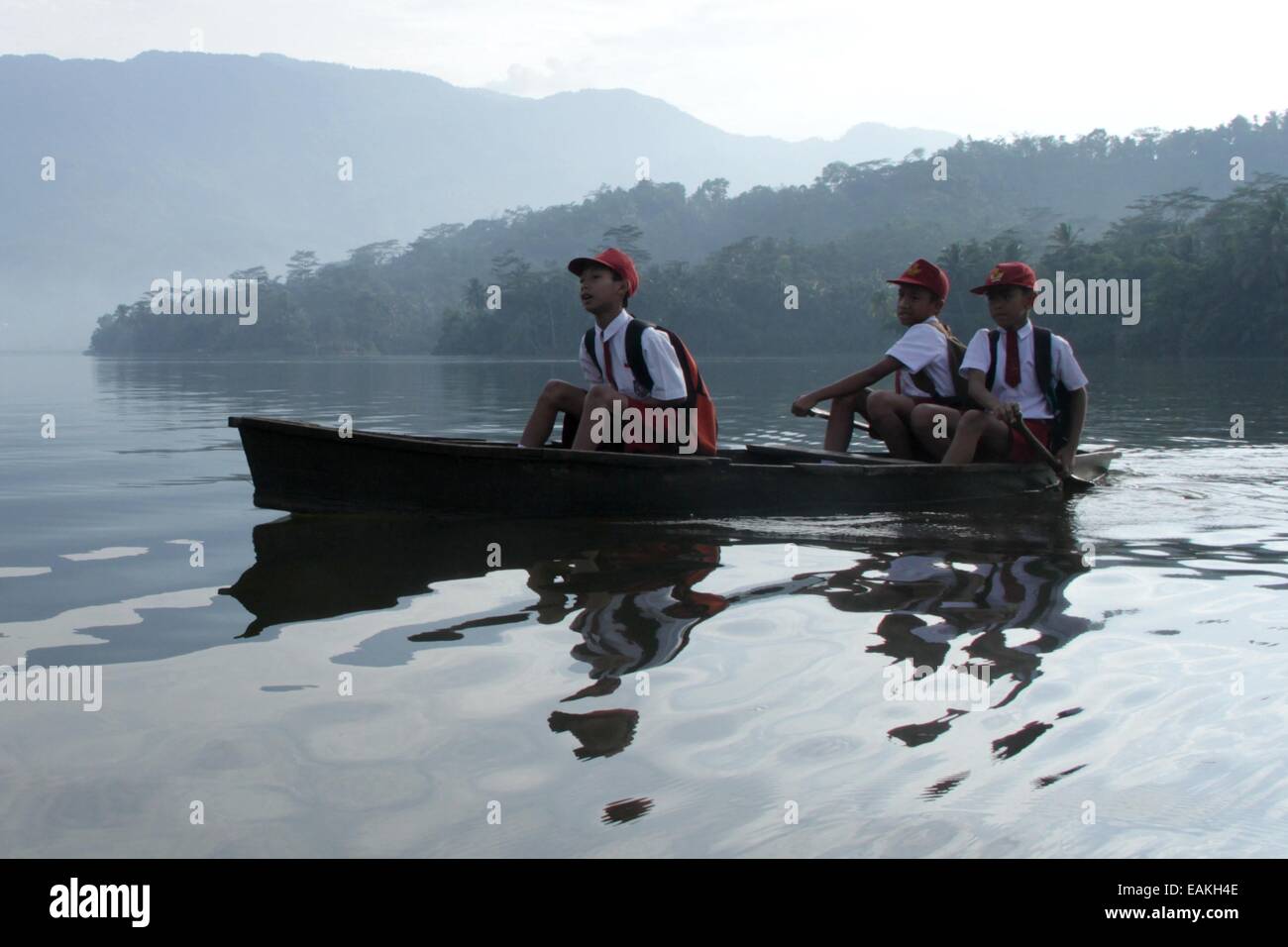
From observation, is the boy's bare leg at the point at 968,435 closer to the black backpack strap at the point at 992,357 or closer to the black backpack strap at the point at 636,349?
the black backpack strap at the point at 992,357

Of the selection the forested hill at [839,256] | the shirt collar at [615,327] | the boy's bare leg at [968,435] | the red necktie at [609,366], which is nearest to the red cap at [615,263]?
the shirt collar at [615,327]

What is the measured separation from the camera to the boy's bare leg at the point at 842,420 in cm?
832

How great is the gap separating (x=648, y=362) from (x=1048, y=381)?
248 centimetres

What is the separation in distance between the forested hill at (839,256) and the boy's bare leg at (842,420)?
147ft

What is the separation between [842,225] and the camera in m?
114

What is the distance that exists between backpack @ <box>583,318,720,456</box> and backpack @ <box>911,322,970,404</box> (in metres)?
1.35

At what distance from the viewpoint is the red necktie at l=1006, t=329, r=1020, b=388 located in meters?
7.79

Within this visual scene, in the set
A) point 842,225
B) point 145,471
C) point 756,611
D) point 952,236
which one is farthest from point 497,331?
point 756,611
